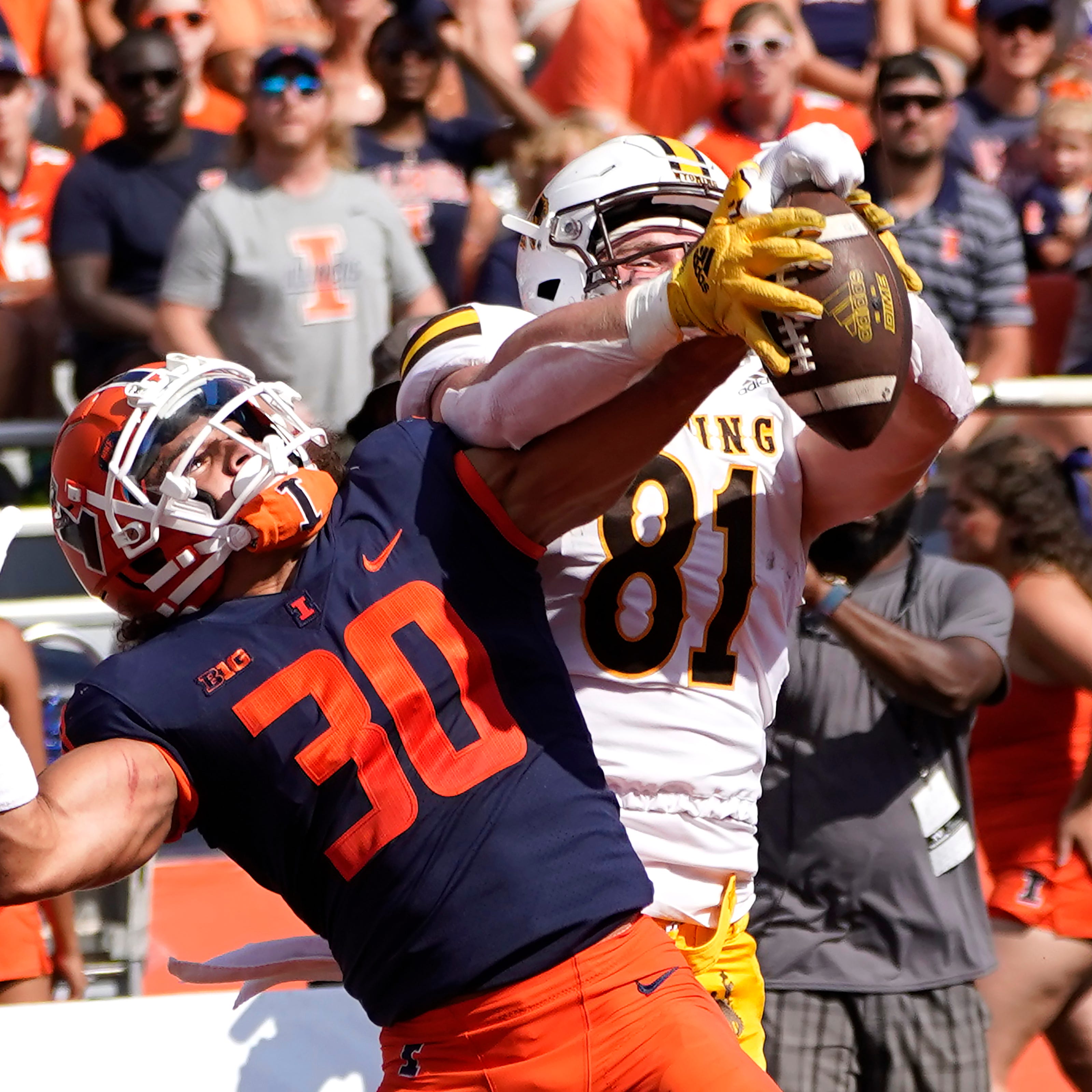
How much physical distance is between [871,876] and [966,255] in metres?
2.61

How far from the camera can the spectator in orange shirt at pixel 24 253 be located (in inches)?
228

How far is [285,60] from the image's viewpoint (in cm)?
561

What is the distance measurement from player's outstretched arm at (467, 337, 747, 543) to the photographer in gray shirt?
60.1 inches

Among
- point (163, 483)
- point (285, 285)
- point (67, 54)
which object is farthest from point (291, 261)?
point (163, 483)

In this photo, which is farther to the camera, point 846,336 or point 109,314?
point 109,314

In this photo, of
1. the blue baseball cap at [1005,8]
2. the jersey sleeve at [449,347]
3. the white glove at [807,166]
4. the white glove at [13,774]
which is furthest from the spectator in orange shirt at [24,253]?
the white glove at [807,166]

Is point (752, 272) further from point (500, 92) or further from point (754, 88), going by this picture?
point (500, 92)

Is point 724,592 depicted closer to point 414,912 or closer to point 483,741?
point 483,741

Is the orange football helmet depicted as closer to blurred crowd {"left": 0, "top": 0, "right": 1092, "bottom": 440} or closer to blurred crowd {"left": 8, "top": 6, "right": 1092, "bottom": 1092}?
blurred crowd {"left": 8, "top": 6, "right": 1092, "bottom": 1092}

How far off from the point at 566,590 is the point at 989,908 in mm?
2225

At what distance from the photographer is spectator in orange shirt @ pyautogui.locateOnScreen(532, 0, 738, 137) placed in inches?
263

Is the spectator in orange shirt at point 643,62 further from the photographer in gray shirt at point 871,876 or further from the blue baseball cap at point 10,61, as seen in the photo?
the photographer in gray shirt at point 871,876

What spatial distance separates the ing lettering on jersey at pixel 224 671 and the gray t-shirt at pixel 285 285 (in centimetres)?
300

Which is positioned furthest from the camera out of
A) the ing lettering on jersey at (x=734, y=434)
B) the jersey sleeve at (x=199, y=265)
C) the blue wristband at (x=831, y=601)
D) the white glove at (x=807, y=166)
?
the jersey sleeve at (x=199, y=265)
